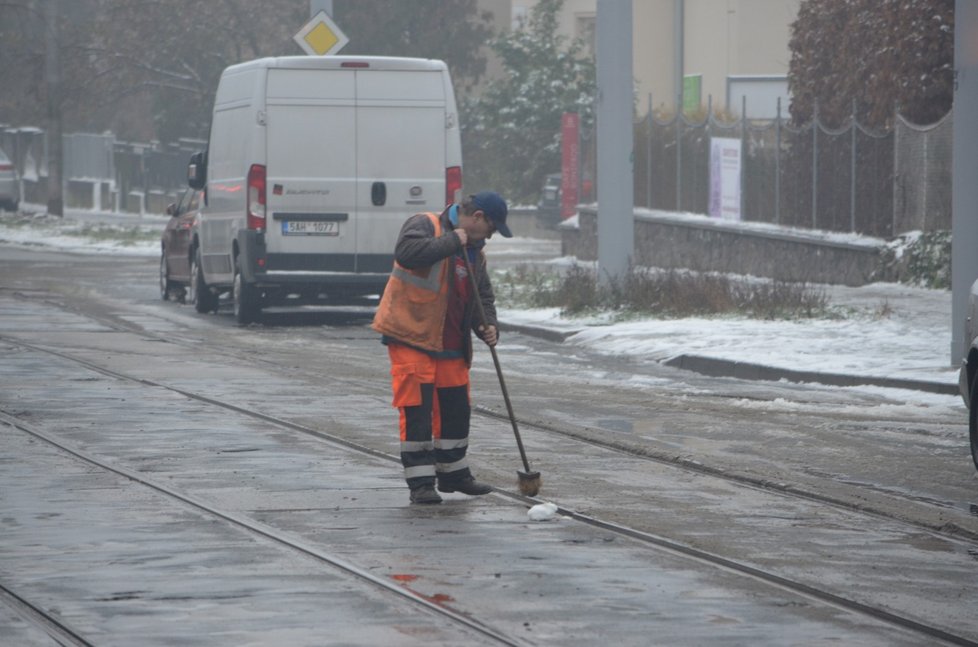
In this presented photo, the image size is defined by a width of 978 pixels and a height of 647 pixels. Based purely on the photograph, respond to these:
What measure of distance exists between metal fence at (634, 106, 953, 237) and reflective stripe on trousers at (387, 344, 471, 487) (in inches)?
583

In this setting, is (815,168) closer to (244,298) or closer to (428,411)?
(244,298)

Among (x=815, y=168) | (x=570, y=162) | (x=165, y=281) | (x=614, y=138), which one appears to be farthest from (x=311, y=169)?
(x=570, y=162)

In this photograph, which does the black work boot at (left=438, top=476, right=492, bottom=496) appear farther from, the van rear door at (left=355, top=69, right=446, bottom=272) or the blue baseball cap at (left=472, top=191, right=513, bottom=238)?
the van rear door at (left=355, top=69, right=446, bottom=272)

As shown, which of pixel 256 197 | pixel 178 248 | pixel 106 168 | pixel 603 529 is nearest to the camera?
pixel 603 529

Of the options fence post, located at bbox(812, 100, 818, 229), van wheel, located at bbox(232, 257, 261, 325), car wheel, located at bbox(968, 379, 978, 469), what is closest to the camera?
car wheel, located at bbox(968, 379, 978, 469)

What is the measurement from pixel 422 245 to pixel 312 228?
10.6 meters

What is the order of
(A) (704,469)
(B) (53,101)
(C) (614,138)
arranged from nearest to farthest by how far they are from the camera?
1. (A) (704,469)
2. (C) (614,138)
3. (B) (53,101)

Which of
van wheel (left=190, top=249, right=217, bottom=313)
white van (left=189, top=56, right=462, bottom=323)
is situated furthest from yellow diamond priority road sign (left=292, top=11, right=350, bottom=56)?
white van (left=189, top=56, right=462, bottom=323)

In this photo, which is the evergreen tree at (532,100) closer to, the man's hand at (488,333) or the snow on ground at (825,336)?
the snow on ground at (825,336)

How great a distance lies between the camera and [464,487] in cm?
937

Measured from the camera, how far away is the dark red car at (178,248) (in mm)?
23109

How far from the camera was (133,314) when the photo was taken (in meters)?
21.4

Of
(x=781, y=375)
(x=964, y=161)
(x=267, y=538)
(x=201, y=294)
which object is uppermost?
(x=964, y=161)

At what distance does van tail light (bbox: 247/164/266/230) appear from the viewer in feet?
63.1
